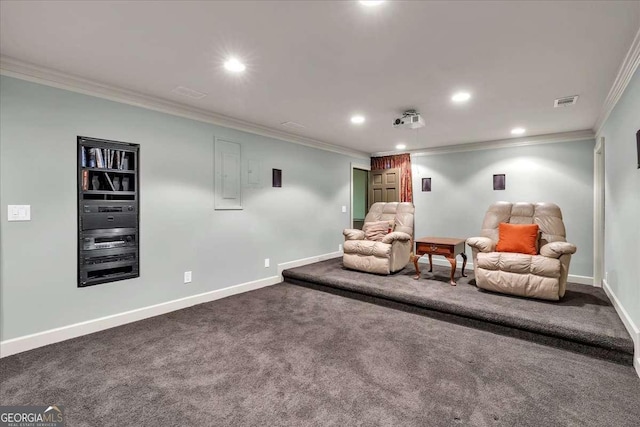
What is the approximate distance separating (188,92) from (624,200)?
4.11 metres

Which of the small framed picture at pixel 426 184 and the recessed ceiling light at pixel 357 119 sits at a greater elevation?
the recessed ceiling light at pixel 357 119

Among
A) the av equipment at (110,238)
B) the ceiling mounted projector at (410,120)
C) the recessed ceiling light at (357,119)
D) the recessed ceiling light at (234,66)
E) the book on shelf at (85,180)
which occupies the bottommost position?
the av equipment at (110,238)

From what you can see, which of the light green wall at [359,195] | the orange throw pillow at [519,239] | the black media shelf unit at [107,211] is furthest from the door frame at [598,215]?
the black media shelf unit at [107,211]

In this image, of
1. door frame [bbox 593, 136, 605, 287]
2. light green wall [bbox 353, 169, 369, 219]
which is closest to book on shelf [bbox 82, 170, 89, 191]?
light green wall [bbox 353, 169, 369, 219]

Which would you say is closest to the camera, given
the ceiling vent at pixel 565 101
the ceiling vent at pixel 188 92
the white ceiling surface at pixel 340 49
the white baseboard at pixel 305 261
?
the white ceiling surface at pixel 340 49

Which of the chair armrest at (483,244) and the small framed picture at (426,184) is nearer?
the chair armrest at (483,244)

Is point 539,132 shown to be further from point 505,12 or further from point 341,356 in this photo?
point 341,356

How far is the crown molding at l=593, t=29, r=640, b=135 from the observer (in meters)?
2.16

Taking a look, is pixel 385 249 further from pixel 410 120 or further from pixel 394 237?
pixel 410 120

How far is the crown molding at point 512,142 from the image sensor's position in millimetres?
4504

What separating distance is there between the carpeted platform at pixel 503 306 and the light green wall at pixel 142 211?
1.08 meters

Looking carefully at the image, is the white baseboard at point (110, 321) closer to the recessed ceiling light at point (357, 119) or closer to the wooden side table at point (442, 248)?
the wooden side table at point (442, 248)

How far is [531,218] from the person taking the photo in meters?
4.05

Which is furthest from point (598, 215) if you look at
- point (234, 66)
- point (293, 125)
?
point (234, 66)
